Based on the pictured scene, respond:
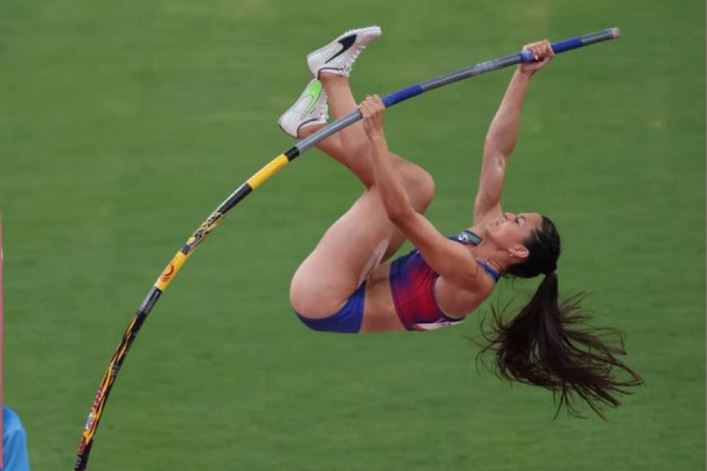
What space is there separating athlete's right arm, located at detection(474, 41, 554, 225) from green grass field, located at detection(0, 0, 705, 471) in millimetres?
1144

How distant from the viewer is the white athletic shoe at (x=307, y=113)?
744cm

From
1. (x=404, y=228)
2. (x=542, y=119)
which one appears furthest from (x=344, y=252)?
(x=542, y=119)

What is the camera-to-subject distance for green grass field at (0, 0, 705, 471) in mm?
8773

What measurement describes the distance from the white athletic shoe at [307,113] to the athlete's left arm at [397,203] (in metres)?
0.63

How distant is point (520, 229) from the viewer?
7.19 metres

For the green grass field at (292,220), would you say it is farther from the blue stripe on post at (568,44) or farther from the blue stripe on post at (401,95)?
the blue stripe on post at (401,95)

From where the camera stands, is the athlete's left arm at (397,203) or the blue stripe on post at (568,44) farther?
the blue stripe on post at (568,44)

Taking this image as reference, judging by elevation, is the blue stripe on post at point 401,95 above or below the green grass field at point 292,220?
above

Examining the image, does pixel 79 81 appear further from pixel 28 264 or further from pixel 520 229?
pixel 520 229

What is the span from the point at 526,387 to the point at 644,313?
2.73 feet

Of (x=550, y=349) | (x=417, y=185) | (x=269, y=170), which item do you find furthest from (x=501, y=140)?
(x=269, y=170)

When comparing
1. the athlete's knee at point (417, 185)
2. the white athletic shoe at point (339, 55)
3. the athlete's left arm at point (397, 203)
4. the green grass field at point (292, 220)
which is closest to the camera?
the athlete's left arm at point (397, 203)

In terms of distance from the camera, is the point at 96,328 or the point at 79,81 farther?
the point at 79,81

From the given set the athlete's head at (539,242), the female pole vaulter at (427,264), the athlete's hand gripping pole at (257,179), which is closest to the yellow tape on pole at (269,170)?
the athlete's hand gripping pole at (257,179)
